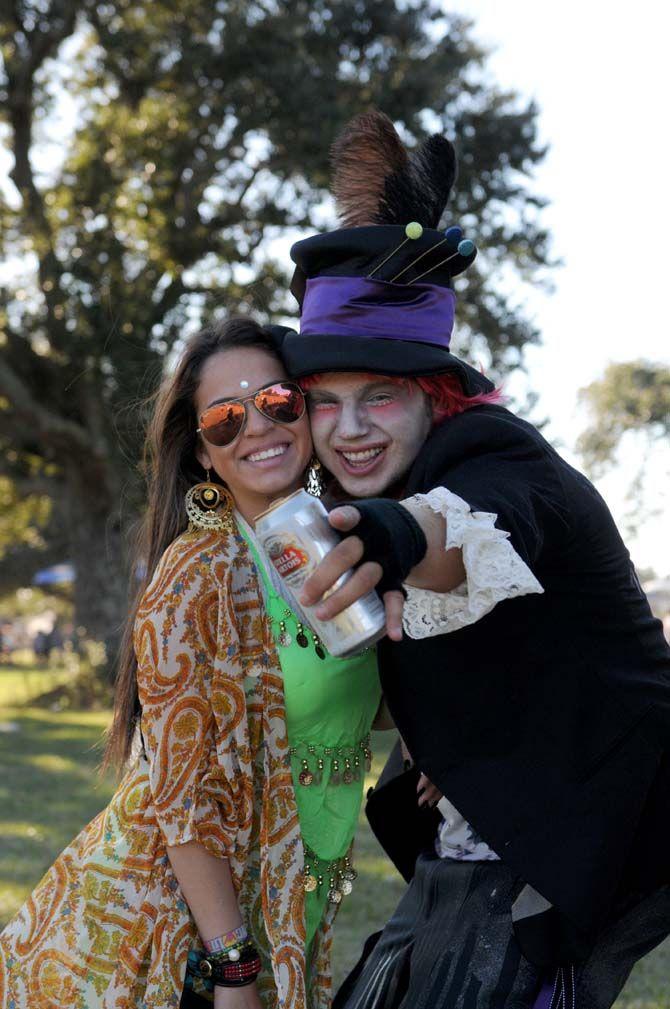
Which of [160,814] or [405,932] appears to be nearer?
[160,814]

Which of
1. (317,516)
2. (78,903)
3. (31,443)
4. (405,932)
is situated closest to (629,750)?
(405,932)

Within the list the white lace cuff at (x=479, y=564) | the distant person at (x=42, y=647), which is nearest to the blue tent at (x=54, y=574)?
the distant person at (x=42, y=647)

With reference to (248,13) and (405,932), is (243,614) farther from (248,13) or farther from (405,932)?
(248,13)

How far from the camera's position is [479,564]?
179cm

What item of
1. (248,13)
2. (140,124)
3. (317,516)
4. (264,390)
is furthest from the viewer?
(140,124)

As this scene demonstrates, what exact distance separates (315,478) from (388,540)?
117 centimetres

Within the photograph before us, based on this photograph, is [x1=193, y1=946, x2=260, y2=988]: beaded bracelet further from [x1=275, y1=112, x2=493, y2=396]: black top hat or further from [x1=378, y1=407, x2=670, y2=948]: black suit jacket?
[x1=275, y1=112, x2=493, y2=396]: black top hat

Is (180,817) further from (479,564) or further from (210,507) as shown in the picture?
(479,564)

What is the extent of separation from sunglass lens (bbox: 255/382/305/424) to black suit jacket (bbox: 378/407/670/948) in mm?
513

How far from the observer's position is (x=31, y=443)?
1794 centimetres

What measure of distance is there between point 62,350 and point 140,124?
3687 millimetres

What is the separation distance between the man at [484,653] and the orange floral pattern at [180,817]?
0.34 metres

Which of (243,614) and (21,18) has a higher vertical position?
(21,18)

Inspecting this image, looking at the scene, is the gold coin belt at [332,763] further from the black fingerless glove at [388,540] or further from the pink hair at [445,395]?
the black fingerless glove at [388,540]
